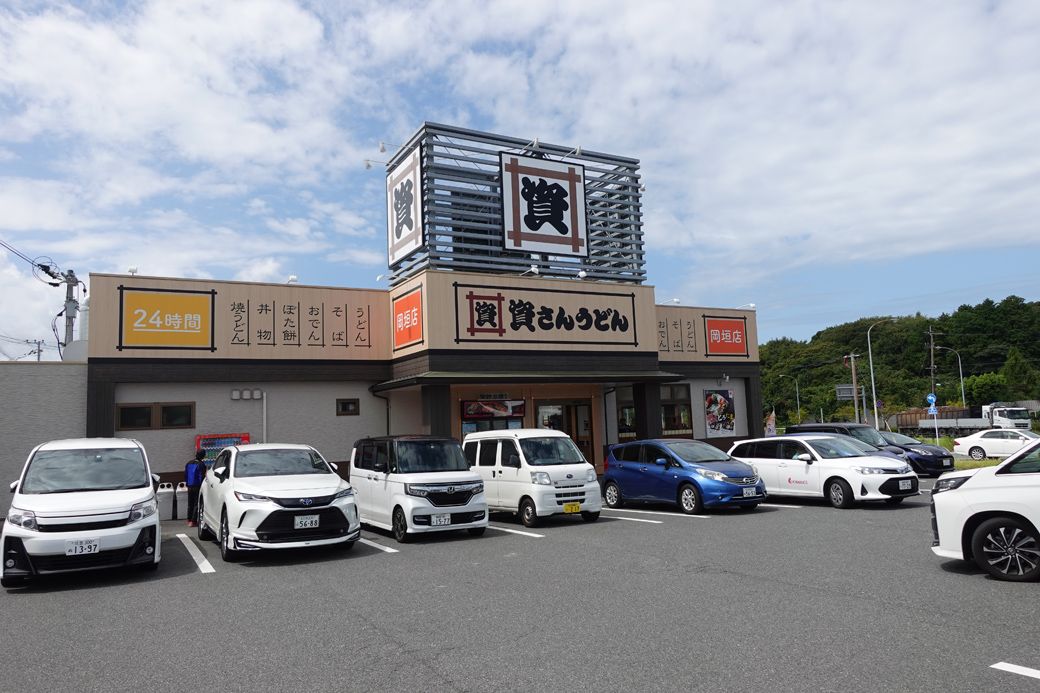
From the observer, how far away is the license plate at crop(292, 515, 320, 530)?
10266mm

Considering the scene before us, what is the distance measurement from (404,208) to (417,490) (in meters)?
15.8

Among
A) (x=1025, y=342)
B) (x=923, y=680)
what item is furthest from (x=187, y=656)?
(x=1025, y=342)

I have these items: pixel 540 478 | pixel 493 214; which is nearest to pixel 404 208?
pixel 493 214

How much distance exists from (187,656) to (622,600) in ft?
12.7

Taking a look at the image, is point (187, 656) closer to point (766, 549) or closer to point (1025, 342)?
point (766, 549)

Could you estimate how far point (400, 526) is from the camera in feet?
39.7

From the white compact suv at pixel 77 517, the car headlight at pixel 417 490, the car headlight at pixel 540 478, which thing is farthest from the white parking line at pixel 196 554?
the car headlight at pixel 540 478

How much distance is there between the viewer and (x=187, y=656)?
589cm

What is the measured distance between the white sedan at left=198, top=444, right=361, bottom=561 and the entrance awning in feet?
23.0

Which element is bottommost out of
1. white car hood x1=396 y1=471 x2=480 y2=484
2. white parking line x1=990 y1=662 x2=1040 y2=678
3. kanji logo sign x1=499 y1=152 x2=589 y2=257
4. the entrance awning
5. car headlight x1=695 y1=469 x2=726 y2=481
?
white parking line x1=990 y1=662 x2=1040 y2=678

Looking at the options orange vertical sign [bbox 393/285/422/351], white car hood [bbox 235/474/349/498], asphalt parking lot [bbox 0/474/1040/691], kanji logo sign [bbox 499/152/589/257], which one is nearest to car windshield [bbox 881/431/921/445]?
kanji logo sign [bbox 499/152/589/257]

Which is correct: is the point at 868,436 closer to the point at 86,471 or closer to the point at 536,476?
the point at 536,476

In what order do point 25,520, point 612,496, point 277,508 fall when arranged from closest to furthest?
point 25,520 < point 277,508 < point 612,496

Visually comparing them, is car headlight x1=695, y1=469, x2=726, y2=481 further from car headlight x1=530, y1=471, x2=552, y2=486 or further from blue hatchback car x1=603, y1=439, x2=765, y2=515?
car headlight x1=530, y1=471, x2=552, y2=486
